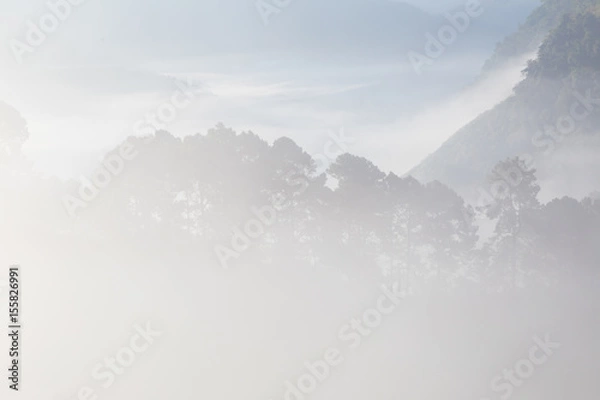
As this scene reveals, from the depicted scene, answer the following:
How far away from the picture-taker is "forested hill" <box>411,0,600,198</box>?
9975 centimetres

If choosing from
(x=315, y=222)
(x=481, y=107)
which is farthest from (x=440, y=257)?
(x=481, y=107)

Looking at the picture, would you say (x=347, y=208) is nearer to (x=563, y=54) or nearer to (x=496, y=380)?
(x=496, y=380)

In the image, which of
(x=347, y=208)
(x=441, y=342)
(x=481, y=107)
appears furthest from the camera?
(x=481, y=107)

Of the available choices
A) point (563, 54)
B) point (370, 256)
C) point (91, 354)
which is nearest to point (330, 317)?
point (370, 256)

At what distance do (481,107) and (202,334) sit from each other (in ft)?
394

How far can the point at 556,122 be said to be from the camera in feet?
346

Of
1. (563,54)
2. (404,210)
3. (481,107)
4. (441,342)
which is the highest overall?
(481,107)

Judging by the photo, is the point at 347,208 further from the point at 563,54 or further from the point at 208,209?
the point at 563,54

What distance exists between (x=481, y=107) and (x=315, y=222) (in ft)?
360

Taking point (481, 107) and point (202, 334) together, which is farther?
point (481, 107)

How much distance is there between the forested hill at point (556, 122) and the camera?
99.8 meters

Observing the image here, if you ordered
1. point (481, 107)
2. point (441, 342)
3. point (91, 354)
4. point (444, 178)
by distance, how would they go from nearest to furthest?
point (91, 354), point (441, 342), point (444, 178), point (481, 107)

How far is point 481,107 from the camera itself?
530 ft

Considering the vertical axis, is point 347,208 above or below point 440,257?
above
